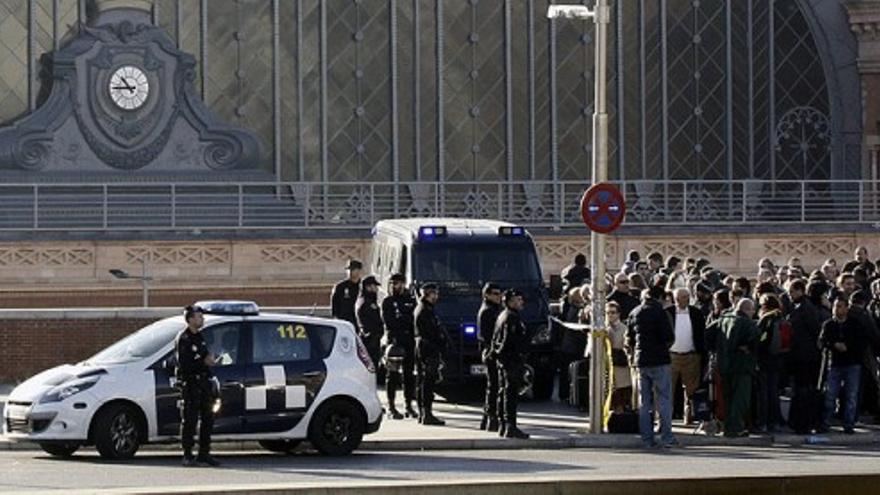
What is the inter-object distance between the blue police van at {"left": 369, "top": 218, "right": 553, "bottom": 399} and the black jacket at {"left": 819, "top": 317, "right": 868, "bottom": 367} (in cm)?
457

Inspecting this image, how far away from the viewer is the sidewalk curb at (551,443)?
3058cm

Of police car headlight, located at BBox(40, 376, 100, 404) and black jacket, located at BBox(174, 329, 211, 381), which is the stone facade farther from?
black jacket, located at BBox(174, 329, 211, 381)

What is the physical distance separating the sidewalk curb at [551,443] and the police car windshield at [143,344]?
1.28m

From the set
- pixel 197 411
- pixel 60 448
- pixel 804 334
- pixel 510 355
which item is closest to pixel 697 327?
pixel 804 334

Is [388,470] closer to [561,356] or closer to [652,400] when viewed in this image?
[652,400]

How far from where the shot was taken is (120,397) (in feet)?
94.0

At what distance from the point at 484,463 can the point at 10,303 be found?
20.0 meters

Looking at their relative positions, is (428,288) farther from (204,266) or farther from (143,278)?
(204,266)

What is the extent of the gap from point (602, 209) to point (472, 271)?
484 cm

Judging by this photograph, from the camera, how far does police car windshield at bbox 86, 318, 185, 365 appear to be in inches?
1152

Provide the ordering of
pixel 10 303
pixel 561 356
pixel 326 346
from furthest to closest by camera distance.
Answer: pixel 10 303 < pixel 561 356 < pixel 326 346

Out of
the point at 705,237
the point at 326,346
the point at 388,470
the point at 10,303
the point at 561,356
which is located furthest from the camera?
the point at 705,237

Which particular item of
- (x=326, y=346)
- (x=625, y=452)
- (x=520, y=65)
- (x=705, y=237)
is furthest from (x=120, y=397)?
(x=520, y=65)

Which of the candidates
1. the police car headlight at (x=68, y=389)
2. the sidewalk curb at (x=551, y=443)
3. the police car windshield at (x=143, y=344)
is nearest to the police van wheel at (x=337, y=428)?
the sidewalk curb at (x=551, y=443)
